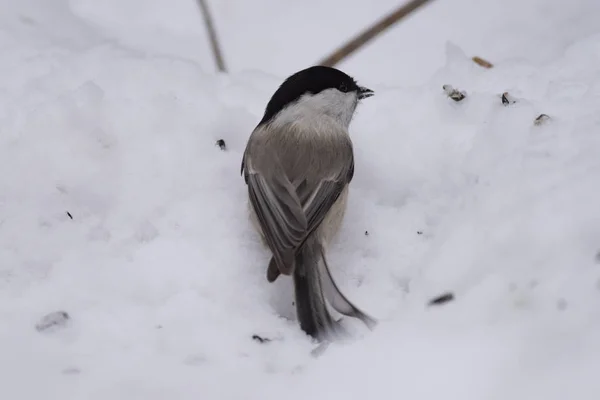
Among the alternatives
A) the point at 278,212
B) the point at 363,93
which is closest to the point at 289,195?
the point at 278,212

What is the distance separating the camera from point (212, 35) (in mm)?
2646

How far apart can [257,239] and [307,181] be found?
0.66ft

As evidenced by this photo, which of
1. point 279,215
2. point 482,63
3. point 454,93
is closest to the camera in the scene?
point 279,215

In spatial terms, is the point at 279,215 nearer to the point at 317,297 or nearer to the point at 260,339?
the point at 317,297

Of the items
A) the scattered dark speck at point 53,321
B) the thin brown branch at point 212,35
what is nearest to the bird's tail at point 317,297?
the scattered dark speck at point 53,321

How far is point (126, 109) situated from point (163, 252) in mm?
603

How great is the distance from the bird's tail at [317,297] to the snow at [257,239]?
0.05 m

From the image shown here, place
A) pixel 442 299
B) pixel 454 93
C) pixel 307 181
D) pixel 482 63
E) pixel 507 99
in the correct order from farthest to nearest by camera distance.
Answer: pixel 482 63 < pixel 454 93 < pixel 507 99 < pixel 307 181 < pixel 442 299

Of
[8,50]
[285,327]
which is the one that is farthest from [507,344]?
[8,50]

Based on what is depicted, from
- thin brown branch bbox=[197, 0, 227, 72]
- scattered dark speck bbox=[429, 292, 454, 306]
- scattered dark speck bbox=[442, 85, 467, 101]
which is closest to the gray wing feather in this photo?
scattered dark speck bbox=[429, 292, 454, 306]

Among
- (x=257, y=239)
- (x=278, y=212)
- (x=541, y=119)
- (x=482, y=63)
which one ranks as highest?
(x=541, y=119)

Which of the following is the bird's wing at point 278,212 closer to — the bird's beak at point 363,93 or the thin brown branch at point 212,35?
the bird's beak at point 363,93

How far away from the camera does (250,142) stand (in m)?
2.17

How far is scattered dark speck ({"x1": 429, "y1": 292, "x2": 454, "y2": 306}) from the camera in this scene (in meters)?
1.59
